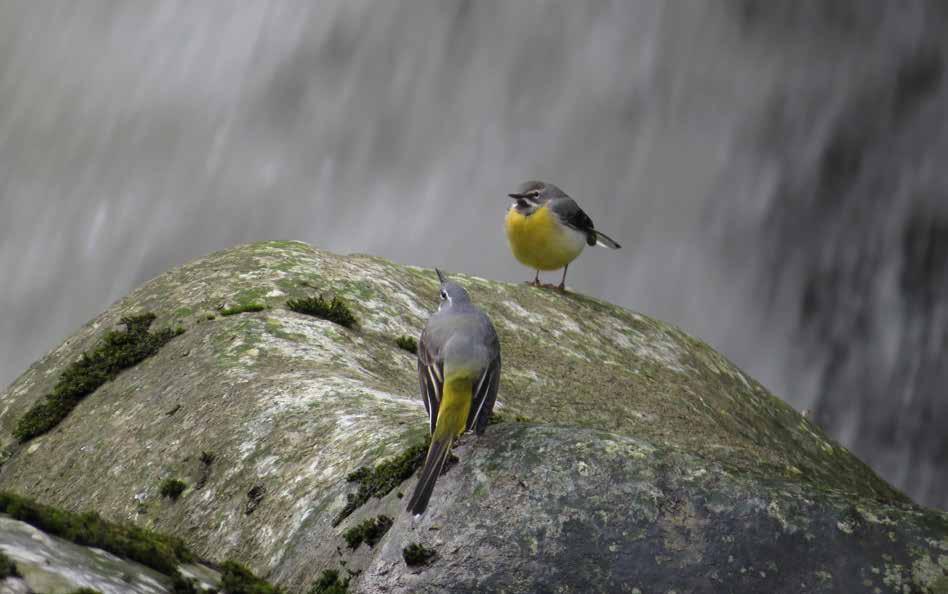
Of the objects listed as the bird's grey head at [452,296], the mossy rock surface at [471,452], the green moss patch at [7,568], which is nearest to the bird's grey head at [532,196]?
the mossy rock surface at [471,452]

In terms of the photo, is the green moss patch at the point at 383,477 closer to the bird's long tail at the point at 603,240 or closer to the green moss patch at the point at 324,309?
the green moss patch at the point at 324,309

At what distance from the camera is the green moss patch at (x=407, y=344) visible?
40.4 feet

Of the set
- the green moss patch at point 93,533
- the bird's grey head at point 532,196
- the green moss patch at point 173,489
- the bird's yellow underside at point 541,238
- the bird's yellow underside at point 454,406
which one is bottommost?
the green moss patch at point 93,533

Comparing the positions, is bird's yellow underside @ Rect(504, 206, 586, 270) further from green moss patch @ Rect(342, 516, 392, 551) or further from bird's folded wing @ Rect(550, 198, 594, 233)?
green moss patch @ Rect(342, 516, 392, 551)

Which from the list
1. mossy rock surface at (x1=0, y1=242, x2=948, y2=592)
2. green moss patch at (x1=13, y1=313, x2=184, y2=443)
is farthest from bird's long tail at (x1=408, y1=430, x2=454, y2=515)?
green moss patch at (x1=13, y1=313, x2=184, y2=443)

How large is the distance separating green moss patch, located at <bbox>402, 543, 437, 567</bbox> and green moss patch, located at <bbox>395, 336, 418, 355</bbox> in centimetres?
611

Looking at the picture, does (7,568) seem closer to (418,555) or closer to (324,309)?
(418,555)

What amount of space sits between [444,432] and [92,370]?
21.5 feet

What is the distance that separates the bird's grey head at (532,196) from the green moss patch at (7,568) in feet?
37.8

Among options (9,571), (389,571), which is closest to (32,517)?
(9,571)

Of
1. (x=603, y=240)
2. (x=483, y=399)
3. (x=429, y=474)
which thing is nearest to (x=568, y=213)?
(x=603, y=240)

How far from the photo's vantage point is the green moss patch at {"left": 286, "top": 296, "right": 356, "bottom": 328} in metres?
12.0

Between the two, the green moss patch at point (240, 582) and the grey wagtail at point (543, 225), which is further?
the grey wagtail at point (543, 225)

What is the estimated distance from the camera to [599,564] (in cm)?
616
